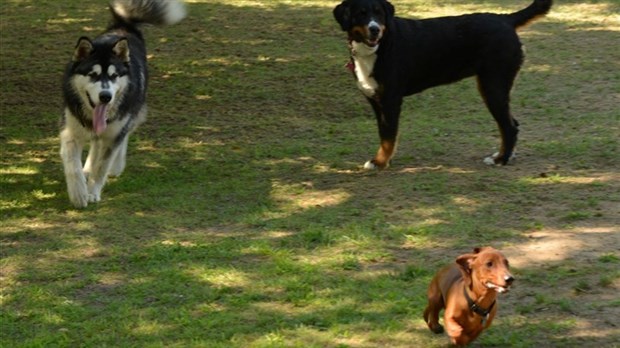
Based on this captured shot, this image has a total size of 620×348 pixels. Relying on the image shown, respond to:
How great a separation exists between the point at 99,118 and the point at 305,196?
163 cm

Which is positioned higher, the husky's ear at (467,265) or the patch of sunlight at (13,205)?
the husky's ear at (467,265)

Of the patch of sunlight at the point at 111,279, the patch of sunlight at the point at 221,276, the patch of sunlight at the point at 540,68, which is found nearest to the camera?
the patch of sunlight at the point at 221,276

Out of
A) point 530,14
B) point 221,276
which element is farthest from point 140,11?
point 221,276

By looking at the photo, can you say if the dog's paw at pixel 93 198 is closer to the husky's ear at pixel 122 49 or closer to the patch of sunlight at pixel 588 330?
the husky's ear at pixel 122 49

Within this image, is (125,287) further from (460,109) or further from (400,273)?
(460,109)

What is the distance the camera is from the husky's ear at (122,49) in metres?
8.02

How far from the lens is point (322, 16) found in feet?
49.4

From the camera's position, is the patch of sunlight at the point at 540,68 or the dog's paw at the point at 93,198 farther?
the patch of sunlight at the point at 540,68

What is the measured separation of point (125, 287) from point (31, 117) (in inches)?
190


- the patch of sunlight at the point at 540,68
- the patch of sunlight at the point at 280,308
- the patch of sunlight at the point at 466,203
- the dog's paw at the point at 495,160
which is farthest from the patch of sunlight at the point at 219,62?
the patch of sunlight at the point at 280,308

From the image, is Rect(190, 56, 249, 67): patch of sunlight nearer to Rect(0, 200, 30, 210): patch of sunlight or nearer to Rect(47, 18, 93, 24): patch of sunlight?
Rect(47, 18, 93, 24): patch of sunlight

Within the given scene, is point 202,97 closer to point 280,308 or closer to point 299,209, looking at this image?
point 299,209

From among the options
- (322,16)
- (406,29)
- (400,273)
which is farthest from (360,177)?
(322,16)

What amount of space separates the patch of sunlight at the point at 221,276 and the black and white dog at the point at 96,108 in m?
1.84
